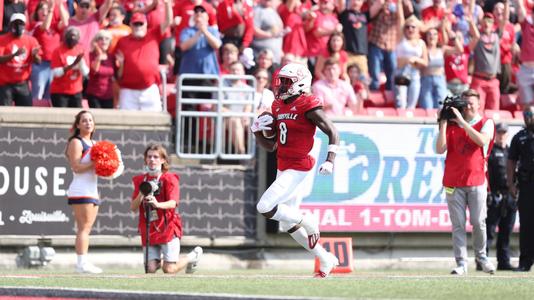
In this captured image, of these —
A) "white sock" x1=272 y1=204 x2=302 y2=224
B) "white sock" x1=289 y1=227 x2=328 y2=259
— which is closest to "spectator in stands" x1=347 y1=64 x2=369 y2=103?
"white sock" x1=289 y1=227 x2=328 y2=259

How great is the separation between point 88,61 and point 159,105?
1.14m

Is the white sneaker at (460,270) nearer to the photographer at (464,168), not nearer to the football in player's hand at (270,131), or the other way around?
the photographer at (464,168)

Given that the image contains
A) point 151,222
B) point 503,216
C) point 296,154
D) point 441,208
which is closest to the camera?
point 296,154

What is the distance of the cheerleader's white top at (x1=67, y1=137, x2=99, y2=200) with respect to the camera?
16469 mm

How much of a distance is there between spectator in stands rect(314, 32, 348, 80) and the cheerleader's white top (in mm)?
5686

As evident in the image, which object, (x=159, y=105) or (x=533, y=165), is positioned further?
(x=159, y=105)

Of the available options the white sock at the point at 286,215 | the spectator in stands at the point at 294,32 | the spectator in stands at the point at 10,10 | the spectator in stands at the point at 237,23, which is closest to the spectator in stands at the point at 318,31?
the spectator in stands at the point at 294,32

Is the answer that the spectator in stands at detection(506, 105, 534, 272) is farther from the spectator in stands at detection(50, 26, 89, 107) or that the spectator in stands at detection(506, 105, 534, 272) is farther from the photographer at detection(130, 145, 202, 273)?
the spectator in stands at detection(50, 26, 89, 107)

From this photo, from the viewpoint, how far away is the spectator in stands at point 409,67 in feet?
71.8

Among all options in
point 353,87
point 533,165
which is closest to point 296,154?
point 533,165

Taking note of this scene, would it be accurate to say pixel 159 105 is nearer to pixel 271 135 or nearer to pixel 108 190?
pixel 108 190

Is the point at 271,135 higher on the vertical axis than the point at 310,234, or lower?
higher

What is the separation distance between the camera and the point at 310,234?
14391 mm

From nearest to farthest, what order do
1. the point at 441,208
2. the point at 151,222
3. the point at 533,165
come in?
the point at 151,222 → the point at 533,165 → the point at 441,208
